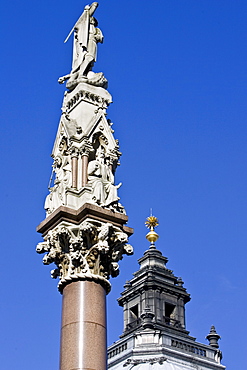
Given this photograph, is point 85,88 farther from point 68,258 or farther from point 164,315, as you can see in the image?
point 164,315

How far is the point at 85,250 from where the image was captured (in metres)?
22.7

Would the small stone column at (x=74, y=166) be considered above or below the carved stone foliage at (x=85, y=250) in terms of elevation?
above

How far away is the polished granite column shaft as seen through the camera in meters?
21.4

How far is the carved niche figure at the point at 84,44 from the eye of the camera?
26375mm

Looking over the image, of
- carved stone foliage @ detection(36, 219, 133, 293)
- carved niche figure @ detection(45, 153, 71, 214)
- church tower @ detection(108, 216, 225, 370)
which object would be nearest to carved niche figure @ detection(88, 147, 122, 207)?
carved niche figure @ detection(45, 153, 71, 214)

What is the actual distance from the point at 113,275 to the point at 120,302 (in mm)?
69476

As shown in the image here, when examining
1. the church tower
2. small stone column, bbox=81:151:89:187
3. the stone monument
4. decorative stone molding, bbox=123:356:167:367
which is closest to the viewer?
the stone monument

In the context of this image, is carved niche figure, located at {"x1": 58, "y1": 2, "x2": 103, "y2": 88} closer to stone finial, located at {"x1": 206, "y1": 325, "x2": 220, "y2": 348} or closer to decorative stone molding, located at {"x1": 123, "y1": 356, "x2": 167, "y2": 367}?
decorative stone molding, located at {"x1": 123, "y1": 356, "x2": 167, "y2": 367}

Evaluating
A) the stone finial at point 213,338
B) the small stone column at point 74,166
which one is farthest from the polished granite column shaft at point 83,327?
the stone finial at point 213,338

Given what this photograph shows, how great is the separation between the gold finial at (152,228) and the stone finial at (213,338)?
1100cm

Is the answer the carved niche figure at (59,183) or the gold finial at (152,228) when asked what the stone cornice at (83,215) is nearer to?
the carved niche figure at (59,183)

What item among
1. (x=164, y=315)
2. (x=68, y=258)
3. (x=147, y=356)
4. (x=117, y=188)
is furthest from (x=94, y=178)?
(x=164, y=315)

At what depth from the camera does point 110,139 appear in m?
24.9

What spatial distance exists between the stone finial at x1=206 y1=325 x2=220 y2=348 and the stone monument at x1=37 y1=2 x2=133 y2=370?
6771 cm
